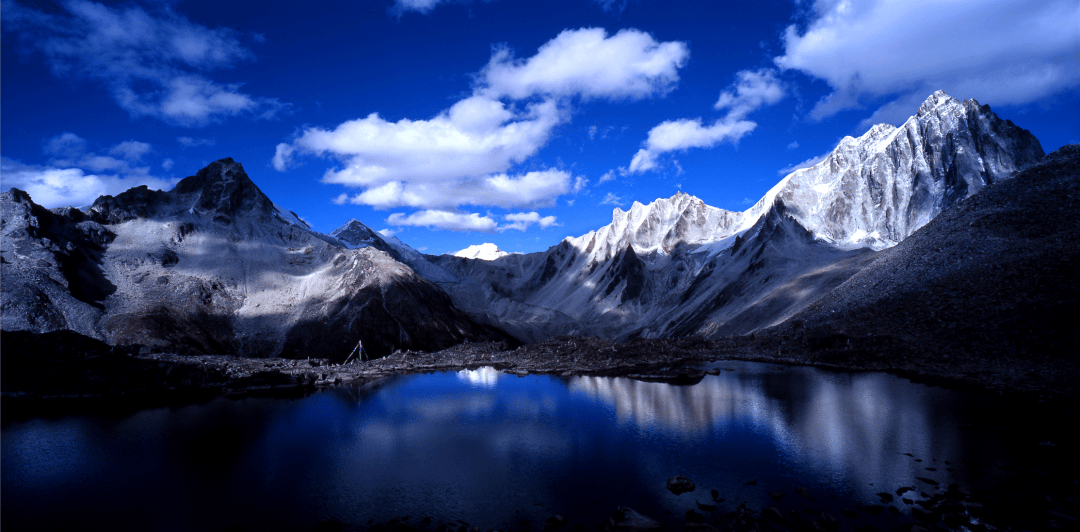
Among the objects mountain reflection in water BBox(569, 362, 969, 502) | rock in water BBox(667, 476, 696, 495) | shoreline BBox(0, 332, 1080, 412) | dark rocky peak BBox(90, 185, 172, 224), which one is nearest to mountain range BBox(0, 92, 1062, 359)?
dark rocky peak BBox(90, 185, 172, 224)

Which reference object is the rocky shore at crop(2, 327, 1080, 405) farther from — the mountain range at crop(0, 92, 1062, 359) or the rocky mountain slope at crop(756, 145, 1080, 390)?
the mountain range at crop(0, 92, 1062, 359)

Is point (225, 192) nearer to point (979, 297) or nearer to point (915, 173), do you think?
point (979, 297)

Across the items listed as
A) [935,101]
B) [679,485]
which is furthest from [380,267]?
[935,101]

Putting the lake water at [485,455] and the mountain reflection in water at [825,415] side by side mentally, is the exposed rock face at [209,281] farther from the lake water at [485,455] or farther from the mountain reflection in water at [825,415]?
the mountain reflection in water at [825,415]

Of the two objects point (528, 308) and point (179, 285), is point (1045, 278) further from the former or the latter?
point (528, 308)

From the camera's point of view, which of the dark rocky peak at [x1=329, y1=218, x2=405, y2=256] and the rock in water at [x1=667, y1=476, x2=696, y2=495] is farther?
the dark rocky peak at [x1=329, y1=218, x2=405, y2=256]

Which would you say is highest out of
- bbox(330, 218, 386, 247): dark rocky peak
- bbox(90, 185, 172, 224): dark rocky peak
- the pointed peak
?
the pointed peak

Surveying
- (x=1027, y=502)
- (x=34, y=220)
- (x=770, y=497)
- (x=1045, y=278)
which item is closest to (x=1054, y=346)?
(x=1045, y=278)
